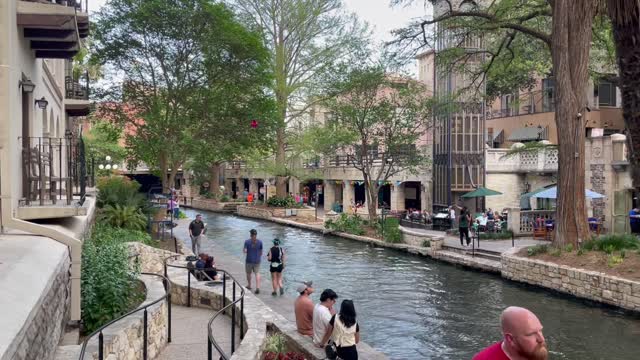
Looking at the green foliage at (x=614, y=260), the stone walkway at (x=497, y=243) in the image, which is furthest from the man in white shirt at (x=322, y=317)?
the stone walkway at (x=497, y=243)

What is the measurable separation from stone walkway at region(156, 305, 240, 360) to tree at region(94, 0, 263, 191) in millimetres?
15139

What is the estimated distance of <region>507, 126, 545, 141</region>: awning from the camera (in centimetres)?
3750

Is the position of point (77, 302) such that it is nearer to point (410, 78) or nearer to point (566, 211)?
point (566, 211)

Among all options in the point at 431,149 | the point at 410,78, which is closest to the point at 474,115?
the point at 431,149

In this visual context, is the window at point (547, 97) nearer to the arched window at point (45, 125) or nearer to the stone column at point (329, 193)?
the stone column at point (329, 193)

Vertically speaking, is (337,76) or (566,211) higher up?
(337,76)

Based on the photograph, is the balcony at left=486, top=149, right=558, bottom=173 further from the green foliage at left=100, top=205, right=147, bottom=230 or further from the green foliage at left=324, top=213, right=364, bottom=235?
the green foliage at left=100, top=205, right=147, bottom=230

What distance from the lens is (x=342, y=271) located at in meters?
20.0

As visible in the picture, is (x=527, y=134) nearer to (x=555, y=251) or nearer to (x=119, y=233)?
(x=555, y=251)

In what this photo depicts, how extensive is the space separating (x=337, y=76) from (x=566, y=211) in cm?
1693

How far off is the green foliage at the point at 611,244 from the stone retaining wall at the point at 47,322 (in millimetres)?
14307

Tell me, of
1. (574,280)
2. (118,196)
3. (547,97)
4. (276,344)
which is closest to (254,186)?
Result: (547,97)

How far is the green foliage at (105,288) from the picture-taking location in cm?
894

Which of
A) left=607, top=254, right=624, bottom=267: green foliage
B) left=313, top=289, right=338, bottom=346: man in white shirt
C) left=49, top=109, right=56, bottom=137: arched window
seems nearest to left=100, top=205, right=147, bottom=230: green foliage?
left=49, top=109, right=56, bottom=137: arched window
